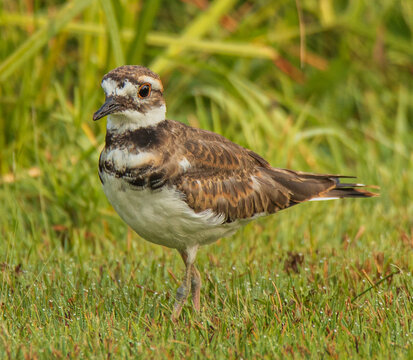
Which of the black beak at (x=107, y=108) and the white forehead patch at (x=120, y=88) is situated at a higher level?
the white forehead patch at (x=120, y=88)

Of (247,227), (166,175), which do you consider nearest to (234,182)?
(166,175)

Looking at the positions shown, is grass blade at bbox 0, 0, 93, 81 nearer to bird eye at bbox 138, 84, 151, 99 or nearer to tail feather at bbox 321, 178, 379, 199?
bird eye at bbox 138, 84, 151, 99

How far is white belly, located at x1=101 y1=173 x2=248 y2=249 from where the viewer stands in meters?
4.21

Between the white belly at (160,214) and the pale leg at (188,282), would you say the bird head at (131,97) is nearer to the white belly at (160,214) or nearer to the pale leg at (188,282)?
the white belly at (160,214)

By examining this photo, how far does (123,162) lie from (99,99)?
249 centimetres

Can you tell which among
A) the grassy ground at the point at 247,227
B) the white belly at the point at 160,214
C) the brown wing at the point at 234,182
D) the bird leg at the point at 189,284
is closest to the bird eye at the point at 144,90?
the brown wing at the point at 234,182

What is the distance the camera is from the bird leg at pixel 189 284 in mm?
4395

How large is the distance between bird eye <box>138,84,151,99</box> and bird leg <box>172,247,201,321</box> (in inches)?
39.4

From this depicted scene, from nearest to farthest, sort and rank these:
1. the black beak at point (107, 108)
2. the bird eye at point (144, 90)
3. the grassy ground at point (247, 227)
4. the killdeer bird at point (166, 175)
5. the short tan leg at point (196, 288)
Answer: the grassy ground at point (247, 227) → the black beak at point (107, 108) → the killdeer bird at point (166, 175) → the bird eye at point (144, 90) → the short tan leg at point (196, 288)

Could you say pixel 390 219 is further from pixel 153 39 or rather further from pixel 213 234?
pixel 153 39

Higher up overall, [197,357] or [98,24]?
[98,24]

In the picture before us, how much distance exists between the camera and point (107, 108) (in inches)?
163

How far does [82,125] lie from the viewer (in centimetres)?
650

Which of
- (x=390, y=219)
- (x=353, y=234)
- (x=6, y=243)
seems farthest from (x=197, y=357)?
(x=390, y=219)
